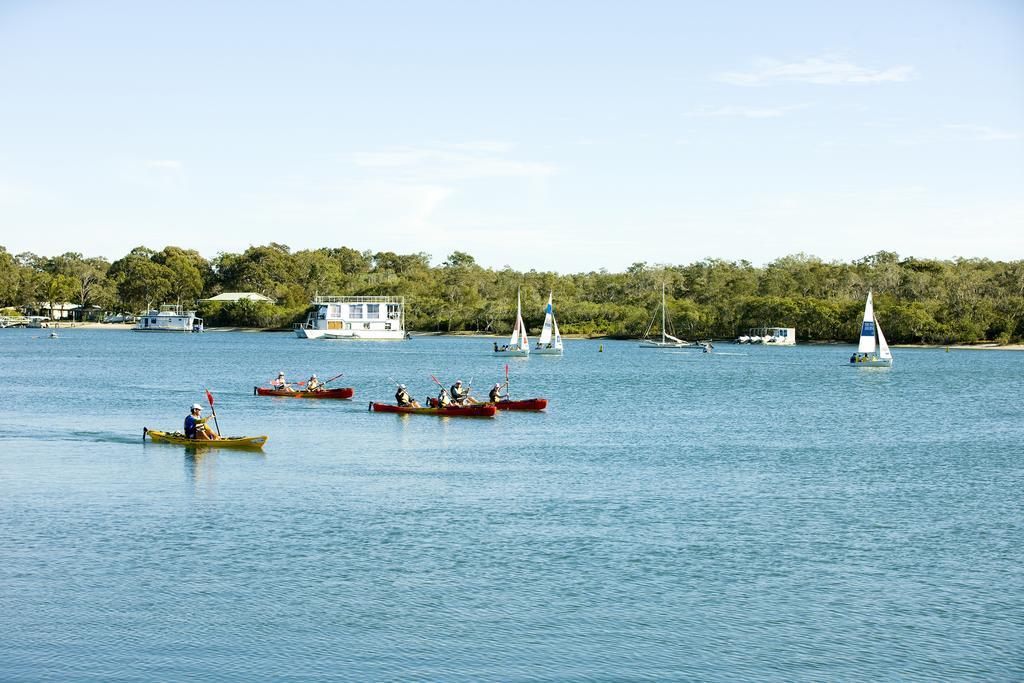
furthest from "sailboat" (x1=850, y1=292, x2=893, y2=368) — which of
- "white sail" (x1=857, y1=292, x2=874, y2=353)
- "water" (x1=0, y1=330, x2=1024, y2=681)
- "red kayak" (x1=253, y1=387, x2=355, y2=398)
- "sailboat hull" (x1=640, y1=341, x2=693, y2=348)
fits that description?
"red kayak" (x1=253, y1=387, x2=355, y2=398)

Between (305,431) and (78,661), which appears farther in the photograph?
(305,431)

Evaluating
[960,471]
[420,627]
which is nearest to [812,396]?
[960,471]

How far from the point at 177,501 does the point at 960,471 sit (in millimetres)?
30329

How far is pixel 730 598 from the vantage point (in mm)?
24469

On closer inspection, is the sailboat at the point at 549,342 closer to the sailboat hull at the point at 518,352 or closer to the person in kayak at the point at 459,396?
the sailboat hull at the point at 518,352

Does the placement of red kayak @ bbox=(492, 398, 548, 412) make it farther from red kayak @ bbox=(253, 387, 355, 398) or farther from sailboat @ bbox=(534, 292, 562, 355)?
sailboat @ bbox=(534, 292, 562, 355)

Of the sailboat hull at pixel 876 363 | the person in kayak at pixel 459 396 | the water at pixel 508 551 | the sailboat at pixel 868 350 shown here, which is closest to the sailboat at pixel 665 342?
the sailboat at pixel 868 350

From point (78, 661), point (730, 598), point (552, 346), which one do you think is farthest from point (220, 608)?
point (552, 346)

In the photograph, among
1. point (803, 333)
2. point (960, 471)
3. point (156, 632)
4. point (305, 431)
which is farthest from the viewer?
point (803, 333)

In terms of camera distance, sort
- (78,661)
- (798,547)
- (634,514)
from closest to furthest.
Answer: (78,661) < (798,547) < (634,514)

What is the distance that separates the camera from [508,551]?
28.3 metres

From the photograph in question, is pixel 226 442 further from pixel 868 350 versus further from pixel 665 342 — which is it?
pixel 665 342

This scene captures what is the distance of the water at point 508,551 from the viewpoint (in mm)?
20750

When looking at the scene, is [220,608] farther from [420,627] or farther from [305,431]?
[305,431]
